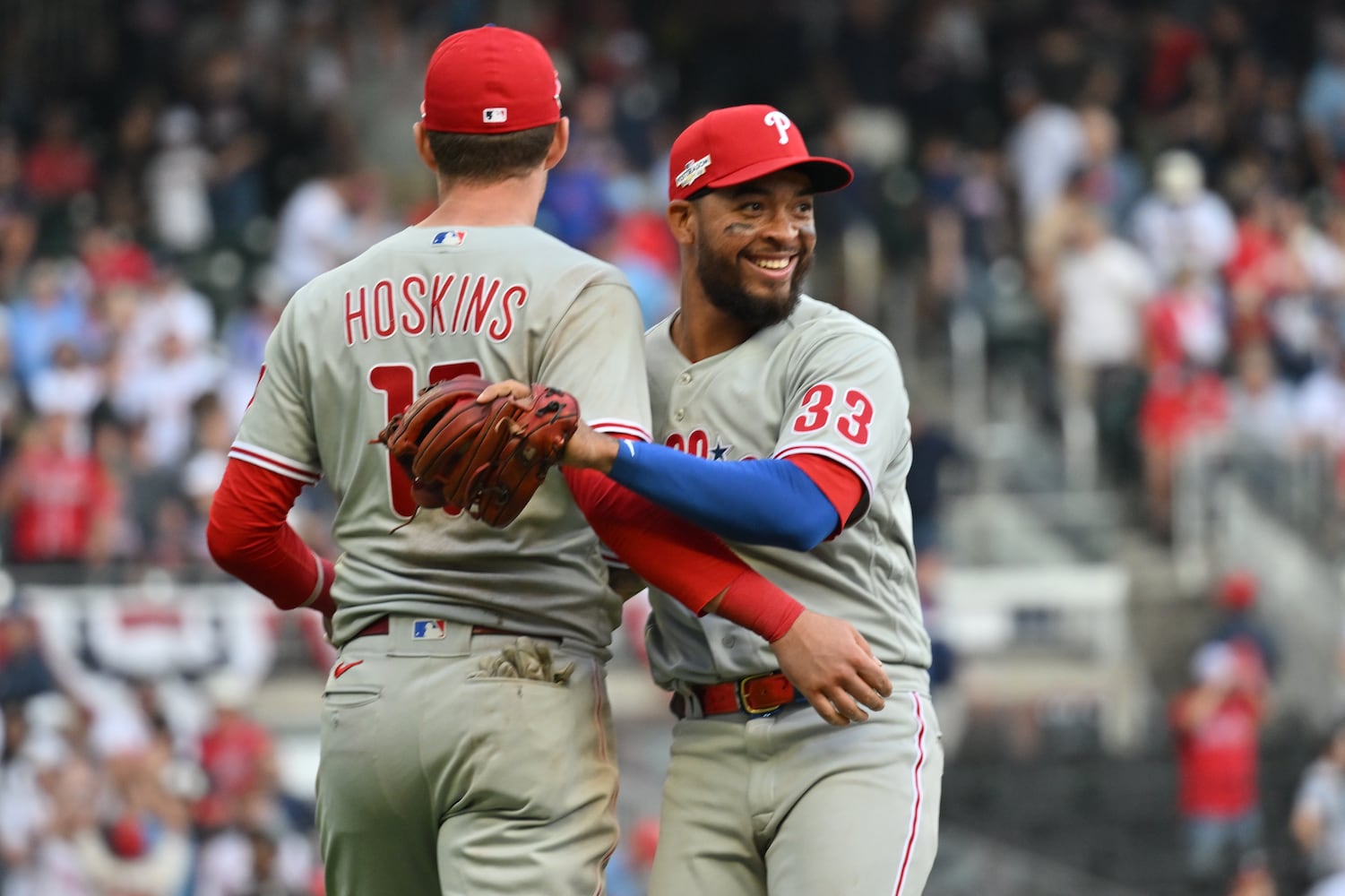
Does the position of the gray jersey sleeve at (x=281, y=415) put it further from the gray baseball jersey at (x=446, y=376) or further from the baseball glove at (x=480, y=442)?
the baseball glove at (x=480, y=442)

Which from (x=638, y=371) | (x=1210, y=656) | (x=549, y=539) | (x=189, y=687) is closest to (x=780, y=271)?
(x=638, y=371)

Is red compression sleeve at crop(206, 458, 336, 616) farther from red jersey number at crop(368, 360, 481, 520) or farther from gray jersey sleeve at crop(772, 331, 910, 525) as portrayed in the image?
gray jersey sleeve at crop(772, 331, 910, 525)

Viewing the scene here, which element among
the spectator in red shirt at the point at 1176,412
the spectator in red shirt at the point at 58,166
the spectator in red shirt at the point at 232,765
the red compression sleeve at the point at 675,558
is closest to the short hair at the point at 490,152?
the red compression sleeve at the point at 675,558

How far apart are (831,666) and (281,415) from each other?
1.18 metres

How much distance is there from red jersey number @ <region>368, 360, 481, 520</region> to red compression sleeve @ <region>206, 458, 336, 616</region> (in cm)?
28

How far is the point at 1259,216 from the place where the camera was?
16.2 m

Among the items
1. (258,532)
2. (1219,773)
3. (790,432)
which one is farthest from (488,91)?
(1219,773)

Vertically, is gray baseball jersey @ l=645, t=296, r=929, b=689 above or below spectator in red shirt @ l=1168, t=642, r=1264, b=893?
above

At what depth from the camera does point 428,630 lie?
4035mm

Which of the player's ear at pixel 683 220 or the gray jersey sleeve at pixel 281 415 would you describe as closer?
the gray jersey sleeve at pixel 281 415

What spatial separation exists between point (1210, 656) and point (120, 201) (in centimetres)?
792

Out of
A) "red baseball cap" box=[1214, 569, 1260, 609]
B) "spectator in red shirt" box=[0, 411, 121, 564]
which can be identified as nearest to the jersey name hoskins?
"spectator in red shirt" box=[0, 411, 121, 564]

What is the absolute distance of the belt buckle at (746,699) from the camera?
427cm

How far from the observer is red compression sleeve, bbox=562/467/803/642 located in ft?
13.0
